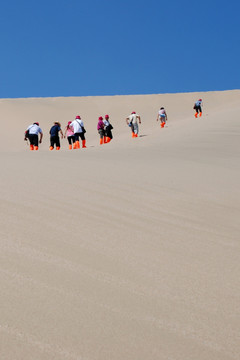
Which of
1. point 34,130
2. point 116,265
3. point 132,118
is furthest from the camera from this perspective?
point 132,118

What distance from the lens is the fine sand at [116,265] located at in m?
2.90

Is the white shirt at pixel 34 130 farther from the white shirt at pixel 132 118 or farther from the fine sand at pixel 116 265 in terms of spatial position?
the fine sand at pixel 116 265

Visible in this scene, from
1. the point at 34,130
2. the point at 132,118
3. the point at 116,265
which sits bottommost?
the point at 116,265

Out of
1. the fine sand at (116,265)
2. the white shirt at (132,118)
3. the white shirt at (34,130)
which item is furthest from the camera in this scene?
the white shirt at (132,118)

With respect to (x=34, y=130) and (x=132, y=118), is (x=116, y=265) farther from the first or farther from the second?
(x=132, y=118)

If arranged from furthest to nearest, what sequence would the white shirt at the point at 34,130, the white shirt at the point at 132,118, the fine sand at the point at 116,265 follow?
the white shirt at the point at 132,118 → the white shirt at the point at 34,130 → the fine sand at the point at 116,265

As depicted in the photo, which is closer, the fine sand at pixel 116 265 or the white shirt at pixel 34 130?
the fine sand at pixel 116 265

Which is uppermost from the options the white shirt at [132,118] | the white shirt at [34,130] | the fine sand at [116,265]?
the white shirt at [132,118]

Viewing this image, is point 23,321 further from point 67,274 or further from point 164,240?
point 164,240

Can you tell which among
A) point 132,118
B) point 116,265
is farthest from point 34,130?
point 116,265

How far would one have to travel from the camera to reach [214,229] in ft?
18.4

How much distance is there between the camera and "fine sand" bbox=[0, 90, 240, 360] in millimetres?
2904

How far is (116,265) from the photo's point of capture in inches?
160

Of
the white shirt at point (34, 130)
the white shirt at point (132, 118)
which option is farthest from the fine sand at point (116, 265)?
Result: the white shirt at point (132, 118)
